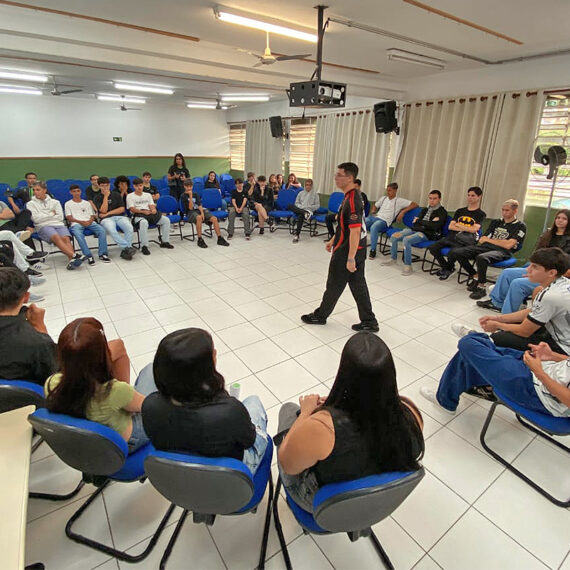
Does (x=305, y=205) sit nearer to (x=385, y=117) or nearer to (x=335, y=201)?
(x=335, y=201)

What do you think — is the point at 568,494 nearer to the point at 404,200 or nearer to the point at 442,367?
the point at 442,367

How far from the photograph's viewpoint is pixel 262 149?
30.7 ft

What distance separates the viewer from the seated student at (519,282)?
132 inches

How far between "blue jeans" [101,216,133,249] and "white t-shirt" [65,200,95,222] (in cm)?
23

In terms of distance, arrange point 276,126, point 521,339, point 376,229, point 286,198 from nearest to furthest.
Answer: point 521,339
point 376,229
point 286,198
point 276,126

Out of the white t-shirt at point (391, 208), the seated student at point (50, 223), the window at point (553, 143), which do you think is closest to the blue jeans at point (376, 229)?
the white t-shirt at point (391, 208)

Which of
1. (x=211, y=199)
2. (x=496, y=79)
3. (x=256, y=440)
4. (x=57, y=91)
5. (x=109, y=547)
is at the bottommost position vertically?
(x=109, y=547)

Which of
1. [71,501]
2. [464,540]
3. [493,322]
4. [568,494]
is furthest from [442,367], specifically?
[71,501]

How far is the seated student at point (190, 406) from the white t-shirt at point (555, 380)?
4.88 feet

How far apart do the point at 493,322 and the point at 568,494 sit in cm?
106

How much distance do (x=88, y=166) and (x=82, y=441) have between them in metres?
9.41

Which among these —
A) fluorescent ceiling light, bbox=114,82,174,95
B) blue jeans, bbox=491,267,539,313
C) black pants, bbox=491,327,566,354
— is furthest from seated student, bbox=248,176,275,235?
black pants, bbox=491,327,566,354

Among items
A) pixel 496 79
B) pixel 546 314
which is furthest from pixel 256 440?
pixel 496 79

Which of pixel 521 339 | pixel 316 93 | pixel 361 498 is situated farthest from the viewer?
pixel 316 93
